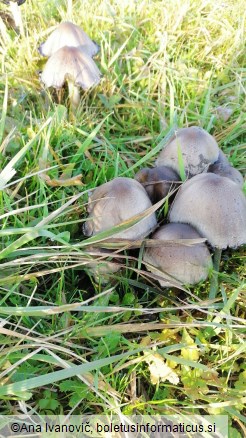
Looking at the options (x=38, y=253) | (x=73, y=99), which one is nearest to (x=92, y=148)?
(x=73, y=99)

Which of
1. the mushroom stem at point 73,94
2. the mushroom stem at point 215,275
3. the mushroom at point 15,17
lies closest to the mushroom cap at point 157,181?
the mushroom stem at point 215,275

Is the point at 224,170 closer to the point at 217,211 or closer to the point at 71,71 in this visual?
the point at 217,211

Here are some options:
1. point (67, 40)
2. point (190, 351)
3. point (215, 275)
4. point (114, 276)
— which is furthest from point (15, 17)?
point (190, 351)

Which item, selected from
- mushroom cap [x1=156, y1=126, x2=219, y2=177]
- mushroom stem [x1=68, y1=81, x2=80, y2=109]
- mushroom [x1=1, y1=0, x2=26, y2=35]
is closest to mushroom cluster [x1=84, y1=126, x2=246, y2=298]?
mushroom cap [x1=156, y1=126, x2=219, y2=177]

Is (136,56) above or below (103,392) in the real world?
above

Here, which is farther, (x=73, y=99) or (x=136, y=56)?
(x=136, y=56)

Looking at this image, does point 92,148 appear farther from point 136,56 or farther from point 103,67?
point 136,56

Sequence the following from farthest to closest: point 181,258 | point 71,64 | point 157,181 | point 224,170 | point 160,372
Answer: point 71,64 → point 224,170 → point 157,181 → point 181,258 → point 160,372

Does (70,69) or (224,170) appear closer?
(224,170)
